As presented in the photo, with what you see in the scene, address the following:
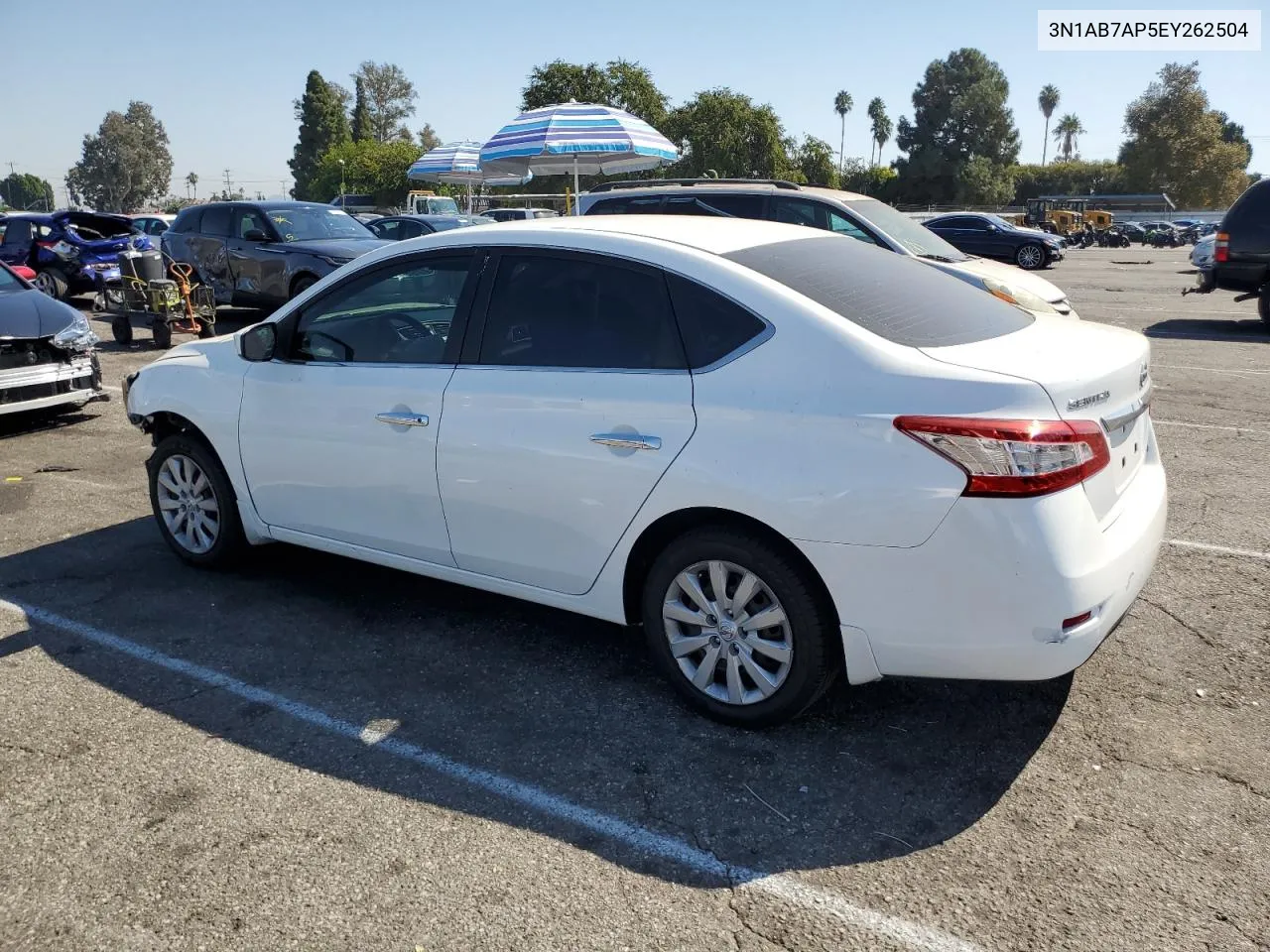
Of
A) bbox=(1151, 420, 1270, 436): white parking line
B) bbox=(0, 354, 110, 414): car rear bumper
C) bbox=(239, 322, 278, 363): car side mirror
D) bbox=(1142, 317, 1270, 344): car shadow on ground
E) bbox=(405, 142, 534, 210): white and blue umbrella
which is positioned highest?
bbox=(405, 142, 534, 210): white and blue umbrella

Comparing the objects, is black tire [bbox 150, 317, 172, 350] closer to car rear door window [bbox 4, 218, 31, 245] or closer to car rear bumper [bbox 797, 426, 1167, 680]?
car rear door window [bbox 4, 218, 31, 245]

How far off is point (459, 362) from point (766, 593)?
1592mm

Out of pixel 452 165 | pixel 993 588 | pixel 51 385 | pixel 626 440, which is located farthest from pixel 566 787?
pixel 452 165

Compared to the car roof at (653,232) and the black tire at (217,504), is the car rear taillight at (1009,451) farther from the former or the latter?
the black tire at (217,504)

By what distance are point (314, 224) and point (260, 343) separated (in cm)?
1045

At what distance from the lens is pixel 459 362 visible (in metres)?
4.13

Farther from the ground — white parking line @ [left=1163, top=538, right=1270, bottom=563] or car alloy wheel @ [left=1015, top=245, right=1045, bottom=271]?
car alloy wheel @ [left=1015, top=245, right=1045, bottom=271]

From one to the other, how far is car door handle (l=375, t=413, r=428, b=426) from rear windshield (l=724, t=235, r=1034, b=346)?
140 centimetres

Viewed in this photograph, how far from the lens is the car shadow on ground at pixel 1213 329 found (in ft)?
44.4

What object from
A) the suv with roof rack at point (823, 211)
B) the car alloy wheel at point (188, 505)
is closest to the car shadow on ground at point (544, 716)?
the car alloy wheel at point (188, 505)

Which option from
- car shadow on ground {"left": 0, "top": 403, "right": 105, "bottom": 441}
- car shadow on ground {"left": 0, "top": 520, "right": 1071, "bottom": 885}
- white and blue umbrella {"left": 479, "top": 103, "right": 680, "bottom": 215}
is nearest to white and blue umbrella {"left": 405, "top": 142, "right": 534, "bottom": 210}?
white and blue umbrella {"left": 479, "top": 103, "right": 680, "bottom": 215}

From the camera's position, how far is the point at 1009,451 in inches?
118

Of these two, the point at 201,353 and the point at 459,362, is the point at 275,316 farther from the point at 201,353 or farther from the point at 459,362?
the point at 459,362

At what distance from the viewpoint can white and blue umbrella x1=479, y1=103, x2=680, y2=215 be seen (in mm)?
15680
